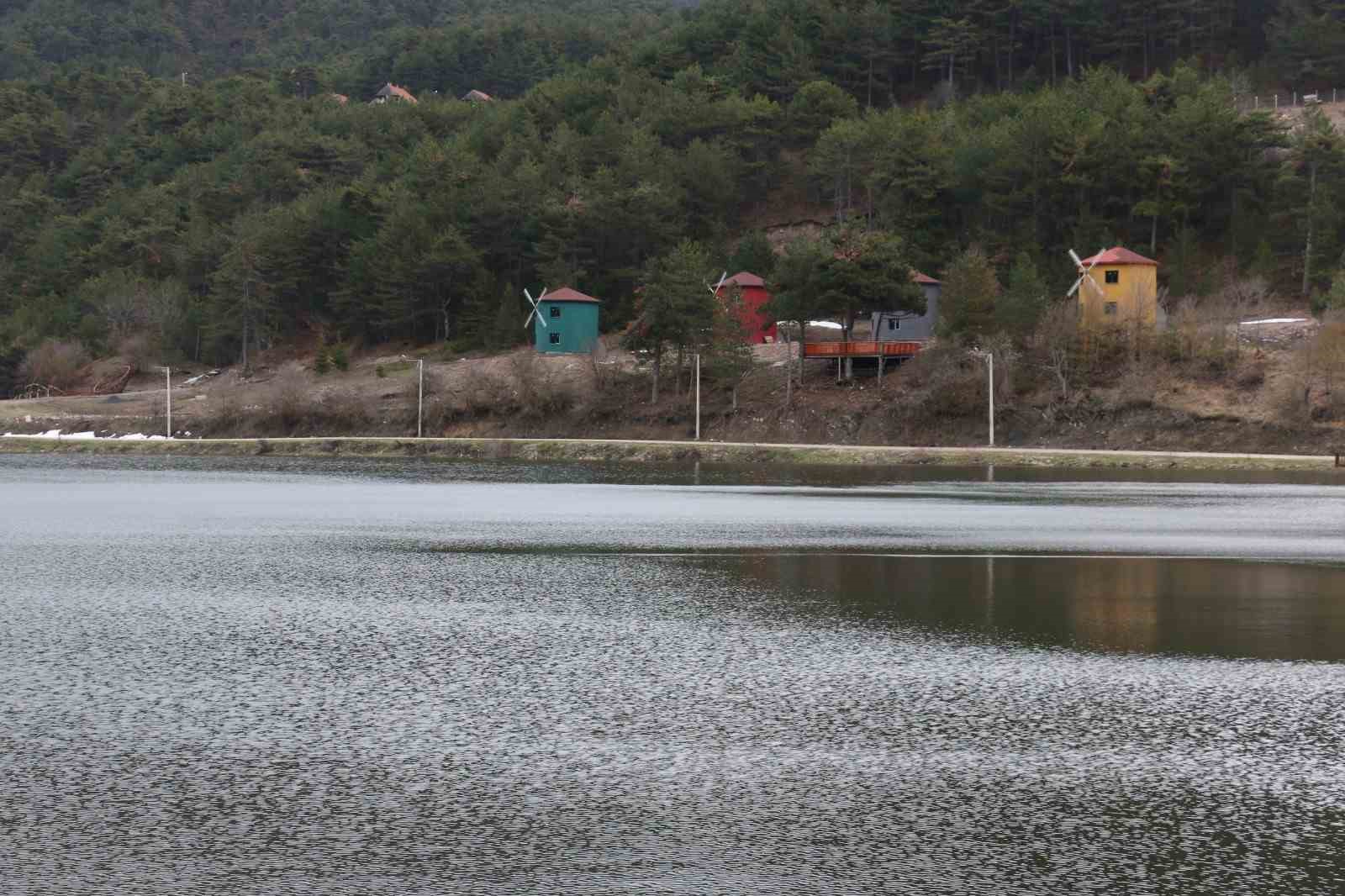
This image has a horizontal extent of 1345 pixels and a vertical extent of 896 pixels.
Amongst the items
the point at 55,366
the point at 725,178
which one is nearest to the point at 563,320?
the point at 725,178

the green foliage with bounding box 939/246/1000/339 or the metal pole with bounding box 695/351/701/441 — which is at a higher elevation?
the green foliage with bounding box 939/246/1000/339

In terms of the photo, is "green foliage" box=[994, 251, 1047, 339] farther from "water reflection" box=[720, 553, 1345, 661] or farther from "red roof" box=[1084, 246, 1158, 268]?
"water reflection" box=[720, 553, 1345, 661]

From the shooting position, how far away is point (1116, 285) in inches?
3568

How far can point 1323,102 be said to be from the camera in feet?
388

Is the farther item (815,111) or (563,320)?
(815,111)

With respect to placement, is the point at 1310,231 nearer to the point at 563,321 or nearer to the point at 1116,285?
the point at 1116,285

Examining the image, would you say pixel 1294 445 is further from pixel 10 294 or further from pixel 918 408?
pixel 10 294

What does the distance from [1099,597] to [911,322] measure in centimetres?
7460

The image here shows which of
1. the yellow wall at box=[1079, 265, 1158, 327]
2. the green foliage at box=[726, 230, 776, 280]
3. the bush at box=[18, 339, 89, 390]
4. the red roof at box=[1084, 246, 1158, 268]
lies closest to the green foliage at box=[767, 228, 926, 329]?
the yellow wall at box=[1079, 265, 1158, 327]

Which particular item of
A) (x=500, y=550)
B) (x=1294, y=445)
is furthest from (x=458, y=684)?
(x=1294, y=445)

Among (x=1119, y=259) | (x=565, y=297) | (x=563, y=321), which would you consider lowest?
(x=563, y=321)

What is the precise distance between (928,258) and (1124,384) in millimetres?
22109

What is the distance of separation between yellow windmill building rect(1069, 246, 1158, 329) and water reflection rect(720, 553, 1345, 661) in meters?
60.4

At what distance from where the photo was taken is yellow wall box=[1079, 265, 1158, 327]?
86.6 metres
